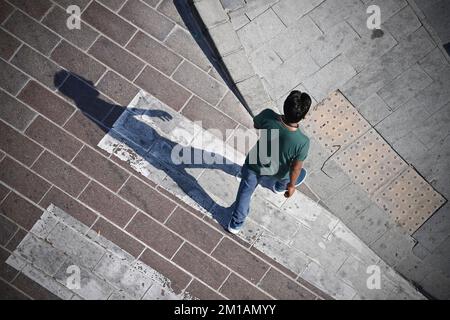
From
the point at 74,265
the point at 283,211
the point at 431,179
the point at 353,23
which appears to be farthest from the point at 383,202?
the point at 74,265

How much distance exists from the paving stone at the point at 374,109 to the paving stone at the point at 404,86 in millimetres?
82

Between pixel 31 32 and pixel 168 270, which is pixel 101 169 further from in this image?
pixel 31 32

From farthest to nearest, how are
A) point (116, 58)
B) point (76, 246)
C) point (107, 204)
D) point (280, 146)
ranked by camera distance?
point (116, 58) → point (107, 204) → point (76, 246) → point (280, 146)

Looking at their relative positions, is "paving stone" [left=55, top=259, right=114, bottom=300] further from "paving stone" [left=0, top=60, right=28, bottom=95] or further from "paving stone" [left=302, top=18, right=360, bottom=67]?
"paving stone" [left=302, top=18, right=360, bottom=67]

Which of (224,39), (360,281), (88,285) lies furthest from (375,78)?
(88,285)

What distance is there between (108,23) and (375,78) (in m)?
4.25

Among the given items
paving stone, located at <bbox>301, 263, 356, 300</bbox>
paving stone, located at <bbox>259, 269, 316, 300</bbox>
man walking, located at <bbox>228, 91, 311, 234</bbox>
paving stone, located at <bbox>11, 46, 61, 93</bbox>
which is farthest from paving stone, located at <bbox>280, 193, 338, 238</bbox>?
paving stone, located at <bbox>11, 46, 61, 93</bbox>

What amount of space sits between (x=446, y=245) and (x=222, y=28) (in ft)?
15.6

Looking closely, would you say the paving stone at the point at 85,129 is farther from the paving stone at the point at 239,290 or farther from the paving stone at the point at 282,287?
the paving stone at the point at 282,287

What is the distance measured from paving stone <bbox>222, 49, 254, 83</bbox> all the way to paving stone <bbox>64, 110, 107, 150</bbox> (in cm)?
206

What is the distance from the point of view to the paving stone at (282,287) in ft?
16.2

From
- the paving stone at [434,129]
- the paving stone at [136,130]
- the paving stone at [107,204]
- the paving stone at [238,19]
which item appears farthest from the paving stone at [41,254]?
the paving stone at [434,129]

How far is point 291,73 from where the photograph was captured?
529 cm

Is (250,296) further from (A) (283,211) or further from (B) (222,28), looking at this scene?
(B) (222,28)
